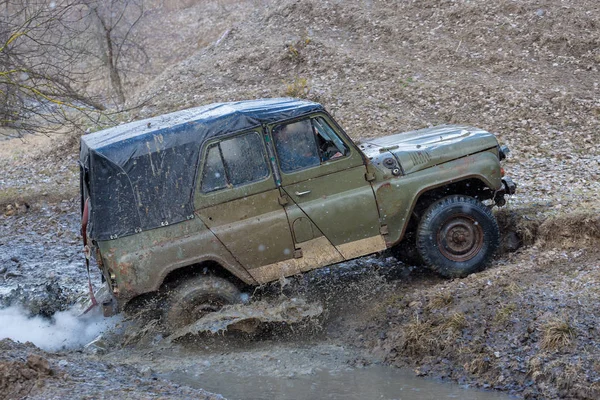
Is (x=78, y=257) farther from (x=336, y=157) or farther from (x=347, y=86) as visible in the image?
(x=347, y=86)

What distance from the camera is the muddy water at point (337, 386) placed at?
5398mm

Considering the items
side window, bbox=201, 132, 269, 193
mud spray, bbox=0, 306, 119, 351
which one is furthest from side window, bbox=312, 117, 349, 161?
mud spray, bbox=0, 306, 119, 351

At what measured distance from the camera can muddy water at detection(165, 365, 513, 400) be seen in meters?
5.40

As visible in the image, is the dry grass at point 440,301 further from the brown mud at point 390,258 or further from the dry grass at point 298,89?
the dry grass at point 298,89

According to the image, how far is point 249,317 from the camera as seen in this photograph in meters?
6.64

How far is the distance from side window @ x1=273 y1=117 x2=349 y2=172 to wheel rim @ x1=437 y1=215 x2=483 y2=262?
1.30 metres

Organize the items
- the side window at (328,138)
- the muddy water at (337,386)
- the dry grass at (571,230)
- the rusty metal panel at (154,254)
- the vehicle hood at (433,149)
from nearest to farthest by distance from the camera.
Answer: the muddy water at (337,386) < the rusty metal panel at (154,254) < the side window at (328,138) < the vehicle hood at (433,149) < the dry grass at (571,230)

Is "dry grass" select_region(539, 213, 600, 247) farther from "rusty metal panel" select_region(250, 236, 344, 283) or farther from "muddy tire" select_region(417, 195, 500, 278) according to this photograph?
"rusty metal panel" select_region(250, 236, 344, 283)

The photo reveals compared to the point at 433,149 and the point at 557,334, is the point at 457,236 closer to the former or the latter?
the point at 433,149

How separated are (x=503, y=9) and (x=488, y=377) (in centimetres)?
1204

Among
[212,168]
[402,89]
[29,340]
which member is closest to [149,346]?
[29,340]

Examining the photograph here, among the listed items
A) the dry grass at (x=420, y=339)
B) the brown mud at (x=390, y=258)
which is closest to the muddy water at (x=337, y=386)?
the brown mud at (x=390, y=258)

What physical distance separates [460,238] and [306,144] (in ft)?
6.06

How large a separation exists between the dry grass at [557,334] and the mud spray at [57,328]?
444 cm
